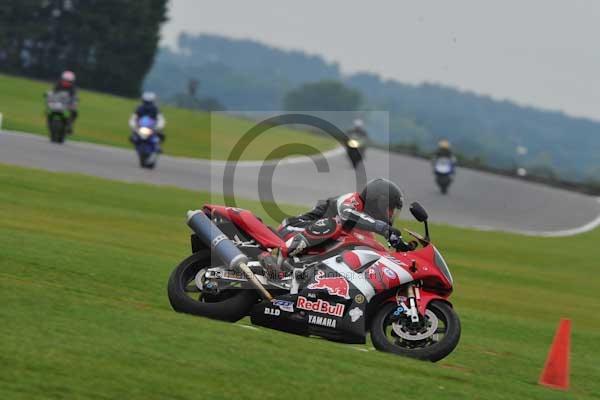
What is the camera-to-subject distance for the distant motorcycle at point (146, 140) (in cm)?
2983

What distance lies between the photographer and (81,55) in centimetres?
7944

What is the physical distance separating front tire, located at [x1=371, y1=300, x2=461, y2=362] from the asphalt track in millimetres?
14563

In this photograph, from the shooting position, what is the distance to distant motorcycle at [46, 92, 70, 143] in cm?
3156

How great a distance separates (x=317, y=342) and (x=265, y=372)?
1877 millimetres

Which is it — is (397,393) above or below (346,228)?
below

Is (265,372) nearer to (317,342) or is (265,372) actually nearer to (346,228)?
(317,342)

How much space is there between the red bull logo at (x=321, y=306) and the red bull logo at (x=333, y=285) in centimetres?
10

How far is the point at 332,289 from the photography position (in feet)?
31.6

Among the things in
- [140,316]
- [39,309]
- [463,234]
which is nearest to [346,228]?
[140,316]

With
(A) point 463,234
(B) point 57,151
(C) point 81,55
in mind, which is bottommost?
(A) point 463,234

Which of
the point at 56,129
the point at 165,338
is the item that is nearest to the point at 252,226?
the point at 165,338

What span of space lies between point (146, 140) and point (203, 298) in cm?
2051

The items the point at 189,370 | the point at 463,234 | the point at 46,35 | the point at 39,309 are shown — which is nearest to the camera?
the point at 189,370

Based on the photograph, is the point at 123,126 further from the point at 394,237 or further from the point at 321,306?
the point at 394,237
